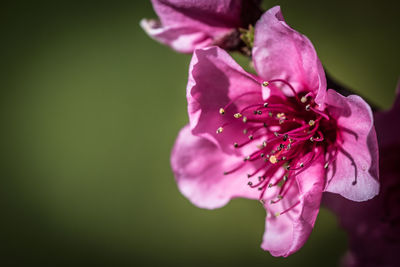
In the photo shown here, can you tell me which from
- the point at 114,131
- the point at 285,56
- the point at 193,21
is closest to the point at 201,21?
the point at 193,21

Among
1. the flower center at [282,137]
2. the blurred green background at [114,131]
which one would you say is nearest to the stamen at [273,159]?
the flower center at [282,137]

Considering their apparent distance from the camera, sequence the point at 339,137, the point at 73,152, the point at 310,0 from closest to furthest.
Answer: the point at 339,137
the point at 310,0
the point at 73,152

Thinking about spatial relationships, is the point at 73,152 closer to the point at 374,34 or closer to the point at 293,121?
the point at 374,34

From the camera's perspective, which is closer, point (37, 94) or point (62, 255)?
point (62, 255)

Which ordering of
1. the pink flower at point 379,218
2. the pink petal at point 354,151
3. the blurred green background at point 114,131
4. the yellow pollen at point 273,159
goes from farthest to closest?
the blurred green background at point 114,131
the pink flower at point 379,218
the yellow pollen at point 273,159
the pink petal at point 354,151

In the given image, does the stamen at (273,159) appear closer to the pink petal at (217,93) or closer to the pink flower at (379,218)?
the pink petal at (217,93)

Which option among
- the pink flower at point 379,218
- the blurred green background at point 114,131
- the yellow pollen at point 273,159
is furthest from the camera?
the blurred green background at point 114,131

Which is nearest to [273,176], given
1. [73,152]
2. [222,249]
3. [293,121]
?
[293,121]
